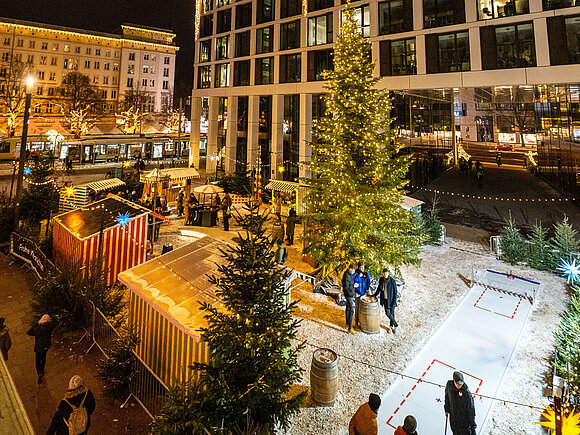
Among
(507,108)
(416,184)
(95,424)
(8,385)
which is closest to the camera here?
(8,385)

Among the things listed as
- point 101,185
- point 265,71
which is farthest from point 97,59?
point 101,185

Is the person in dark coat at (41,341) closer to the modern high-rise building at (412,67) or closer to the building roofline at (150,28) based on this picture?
the modern high-rise building at (412,67)

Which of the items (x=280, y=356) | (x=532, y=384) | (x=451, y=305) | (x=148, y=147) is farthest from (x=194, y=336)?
(x=148, y=147)

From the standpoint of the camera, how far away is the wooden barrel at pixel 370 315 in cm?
904

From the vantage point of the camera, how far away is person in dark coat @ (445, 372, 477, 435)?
17.1 feet

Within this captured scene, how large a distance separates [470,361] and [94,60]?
9768 cm

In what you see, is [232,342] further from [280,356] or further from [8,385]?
[8,385]

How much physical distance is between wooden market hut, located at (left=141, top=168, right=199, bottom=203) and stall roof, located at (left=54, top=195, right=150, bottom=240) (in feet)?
20.7

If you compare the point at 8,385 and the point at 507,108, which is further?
the point at 507,108

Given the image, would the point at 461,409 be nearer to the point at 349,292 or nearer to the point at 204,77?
the point at 349,292

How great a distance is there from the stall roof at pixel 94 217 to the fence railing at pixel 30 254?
4.13ft

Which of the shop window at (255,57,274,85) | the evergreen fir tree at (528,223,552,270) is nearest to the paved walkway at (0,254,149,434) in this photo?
the evergreen fir tree at (528,223,552,270)

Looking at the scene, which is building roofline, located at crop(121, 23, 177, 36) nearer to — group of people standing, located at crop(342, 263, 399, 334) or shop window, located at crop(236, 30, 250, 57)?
shop window, located at crop(236, 30, 250, 57)

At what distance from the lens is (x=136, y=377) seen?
6371mm
